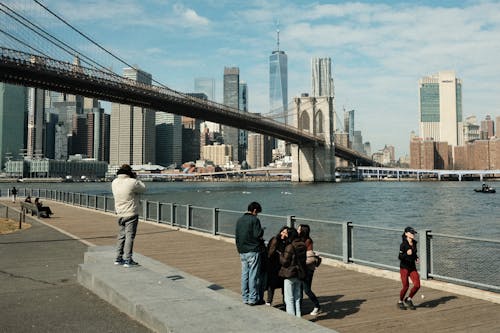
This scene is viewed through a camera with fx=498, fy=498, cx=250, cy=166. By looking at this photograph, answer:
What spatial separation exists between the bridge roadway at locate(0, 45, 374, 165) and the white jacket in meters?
46.0

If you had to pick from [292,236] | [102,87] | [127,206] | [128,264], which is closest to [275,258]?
[292,236]

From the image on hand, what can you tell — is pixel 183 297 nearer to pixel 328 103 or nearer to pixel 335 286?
pixel 335 286

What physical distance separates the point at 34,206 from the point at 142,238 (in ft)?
33.8

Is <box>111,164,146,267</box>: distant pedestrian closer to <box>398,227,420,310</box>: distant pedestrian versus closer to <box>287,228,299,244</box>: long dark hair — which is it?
<box>287,228,299,244</box>: long dark hair

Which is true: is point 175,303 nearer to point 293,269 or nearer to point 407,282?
point 293,269

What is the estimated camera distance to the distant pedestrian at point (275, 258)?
21.8 ft

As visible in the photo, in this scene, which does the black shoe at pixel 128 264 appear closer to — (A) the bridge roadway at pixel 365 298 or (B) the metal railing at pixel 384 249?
(A) the bridge roadway at pixel 365 298

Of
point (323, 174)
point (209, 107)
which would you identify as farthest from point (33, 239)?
point (323, 174)

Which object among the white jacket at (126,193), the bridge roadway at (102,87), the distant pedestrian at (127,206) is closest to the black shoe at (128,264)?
the distant pedestrian at (127,206)

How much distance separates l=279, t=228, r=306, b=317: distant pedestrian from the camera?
20.9ft

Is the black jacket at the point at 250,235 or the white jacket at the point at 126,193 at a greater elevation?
the white jacket at the point at 126,193

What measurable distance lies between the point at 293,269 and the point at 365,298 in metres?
1.98

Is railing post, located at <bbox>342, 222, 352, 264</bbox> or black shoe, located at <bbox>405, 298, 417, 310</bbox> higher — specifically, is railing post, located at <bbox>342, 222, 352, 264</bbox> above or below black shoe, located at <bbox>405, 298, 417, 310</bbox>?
above

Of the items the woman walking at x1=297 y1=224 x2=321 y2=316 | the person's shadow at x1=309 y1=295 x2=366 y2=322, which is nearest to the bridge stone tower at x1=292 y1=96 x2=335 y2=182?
the person's shadow at x1=309 y1=295 x2=366 y2=322
